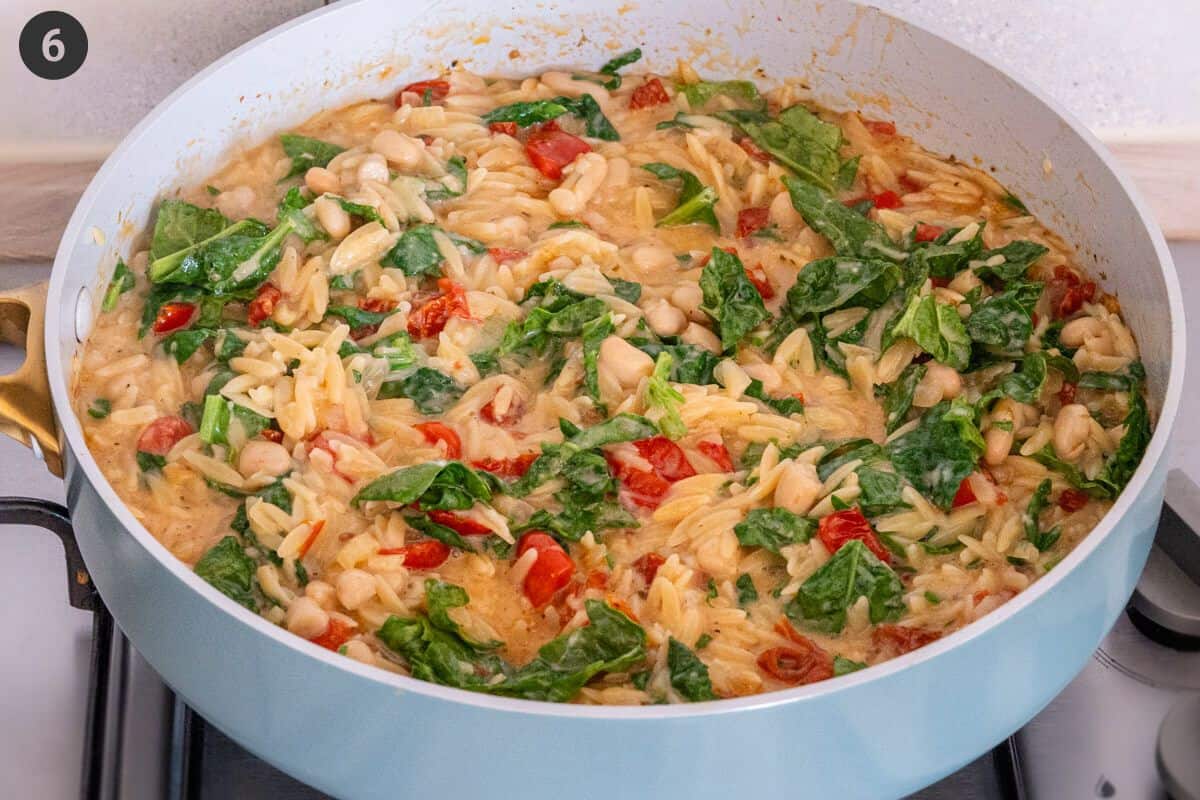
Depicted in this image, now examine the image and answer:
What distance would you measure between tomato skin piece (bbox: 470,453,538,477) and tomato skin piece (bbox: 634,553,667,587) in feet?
1.09

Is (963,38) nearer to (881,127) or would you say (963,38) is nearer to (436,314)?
(881,127)

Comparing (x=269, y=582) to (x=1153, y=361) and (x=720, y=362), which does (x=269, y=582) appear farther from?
(x=1153, y=361)

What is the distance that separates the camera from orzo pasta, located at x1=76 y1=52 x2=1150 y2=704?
2.73 metres

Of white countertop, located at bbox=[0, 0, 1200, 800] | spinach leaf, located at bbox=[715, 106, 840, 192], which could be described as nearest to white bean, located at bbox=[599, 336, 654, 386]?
spinach leaf, located at bbox=[715, 106, 840, 192]

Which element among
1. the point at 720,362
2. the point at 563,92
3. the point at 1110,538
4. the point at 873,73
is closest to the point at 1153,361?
the point at 1110,538

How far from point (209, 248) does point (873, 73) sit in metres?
1.83

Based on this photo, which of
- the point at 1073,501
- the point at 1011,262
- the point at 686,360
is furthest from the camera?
the point at 1011,262

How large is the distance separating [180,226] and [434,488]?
110 centimetres

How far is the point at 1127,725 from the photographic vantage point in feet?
9.89

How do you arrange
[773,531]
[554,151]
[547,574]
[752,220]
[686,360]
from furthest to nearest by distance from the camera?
[554,151] → [752,220] → [686,360] → [773,531] → [547,574]

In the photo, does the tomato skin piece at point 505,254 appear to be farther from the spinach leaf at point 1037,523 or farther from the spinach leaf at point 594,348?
the spinach leaf at point 1037,523

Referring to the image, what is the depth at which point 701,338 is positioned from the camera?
10.8 ft

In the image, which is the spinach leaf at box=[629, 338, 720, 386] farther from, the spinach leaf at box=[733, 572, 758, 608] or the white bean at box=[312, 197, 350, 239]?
the white bean at box=[312, 197, 350, 239]

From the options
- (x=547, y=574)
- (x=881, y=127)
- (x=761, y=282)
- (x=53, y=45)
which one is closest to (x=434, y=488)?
(x=547, y=574)
